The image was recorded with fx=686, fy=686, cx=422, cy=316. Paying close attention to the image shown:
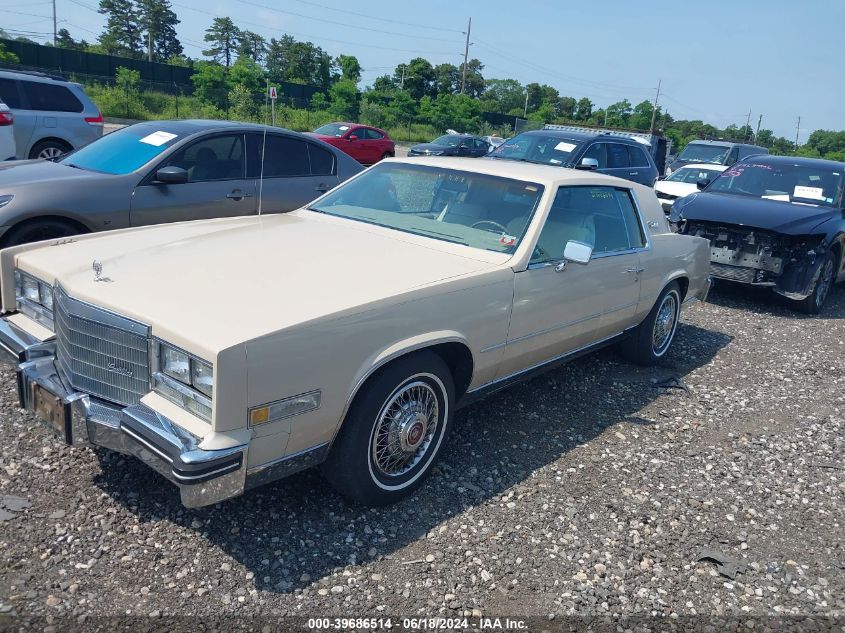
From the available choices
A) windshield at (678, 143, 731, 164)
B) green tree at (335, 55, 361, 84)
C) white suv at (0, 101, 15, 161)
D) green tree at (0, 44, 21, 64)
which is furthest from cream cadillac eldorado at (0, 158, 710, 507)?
green tree at (335, 55, 361, 84)

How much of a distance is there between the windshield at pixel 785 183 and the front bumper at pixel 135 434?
8.22 meters

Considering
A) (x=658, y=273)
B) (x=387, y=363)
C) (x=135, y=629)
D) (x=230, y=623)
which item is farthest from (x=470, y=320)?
(x=658, y=273)

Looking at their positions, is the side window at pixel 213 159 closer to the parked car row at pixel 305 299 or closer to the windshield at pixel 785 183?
the parked car row at pixel 305 299

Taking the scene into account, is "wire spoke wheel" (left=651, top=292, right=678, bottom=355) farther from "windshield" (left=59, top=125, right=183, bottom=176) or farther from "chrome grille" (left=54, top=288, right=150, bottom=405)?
"windshield" (left=59, top=125, right=183, bottom=176)

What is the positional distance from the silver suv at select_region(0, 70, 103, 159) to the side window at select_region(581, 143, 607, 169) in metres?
8.07

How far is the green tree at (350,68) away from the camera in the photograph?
59500mm

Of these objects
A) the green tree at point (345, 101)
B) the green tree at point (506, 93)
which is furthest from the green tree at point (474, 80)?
the green tree at point (345, 101)

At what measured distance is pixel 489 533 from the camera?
3.28 metres

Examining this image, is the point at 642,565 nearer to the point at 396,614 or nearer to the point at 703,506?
the point at 703,506

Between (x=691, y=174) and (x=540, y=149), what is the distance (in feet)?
15.3

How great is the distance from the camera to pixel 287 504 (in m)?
3.32

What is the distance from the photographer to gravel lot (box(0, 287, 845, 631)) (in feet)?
9.11

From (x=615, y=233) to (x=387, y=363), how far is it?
2.45 meters

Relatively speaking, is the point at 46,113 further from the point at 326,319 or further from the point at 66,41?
the point at 66,41
